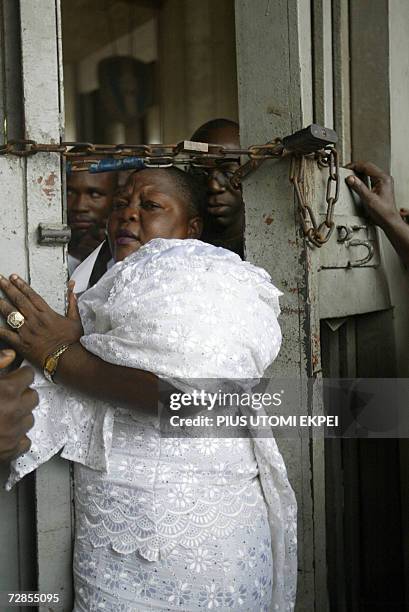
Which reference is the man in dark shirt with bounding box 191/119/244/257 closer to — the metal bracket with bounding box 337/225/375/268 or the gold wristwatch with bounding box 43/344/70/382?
the metal bracket with bounding box 337/225/375/268

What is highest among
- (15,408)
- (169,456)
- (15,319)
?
(15,319)

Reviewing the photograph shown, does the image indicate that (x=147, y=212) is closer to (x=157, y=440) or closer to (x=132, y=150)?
(x=132, y=150)

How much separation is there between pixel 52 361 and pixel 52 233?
10.4 inches

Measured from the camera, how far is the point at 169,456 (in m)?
1.27

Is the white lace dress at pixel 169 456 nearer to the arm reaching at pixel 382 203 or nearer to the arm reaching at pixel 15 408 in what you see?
the arm reaching at pixel 15 408

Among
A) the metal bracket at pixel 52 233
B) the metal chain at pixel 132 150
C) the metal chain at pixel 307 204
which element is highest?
the metal chain at pixel 132 150

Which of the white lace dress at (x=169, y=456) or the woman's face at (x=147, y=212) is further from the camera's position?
the woman's face at (x=147, y=212)

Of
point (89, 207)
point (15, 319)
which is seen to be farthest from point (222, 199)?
point (15, 319)

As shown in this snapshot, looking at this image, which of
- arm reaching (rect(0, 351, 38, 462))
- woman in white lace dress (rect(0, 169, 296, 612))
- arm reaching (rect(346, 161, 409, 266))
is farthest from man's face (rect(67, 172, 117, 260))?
arm reaching (rect(0, 351, 38, 462))

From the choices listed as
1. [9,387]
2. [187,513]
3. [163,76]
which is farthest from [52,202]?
[163,76]

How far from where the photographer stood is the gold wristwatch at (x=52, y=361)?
1.28 meters

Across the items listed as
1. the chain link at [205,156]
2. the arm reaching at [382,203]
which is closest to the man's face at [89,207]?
the chain link at [205,156]

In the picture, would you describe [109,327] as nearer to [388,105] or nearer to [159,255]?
[159,255]

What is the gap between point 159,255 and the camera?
1284 millimetres
